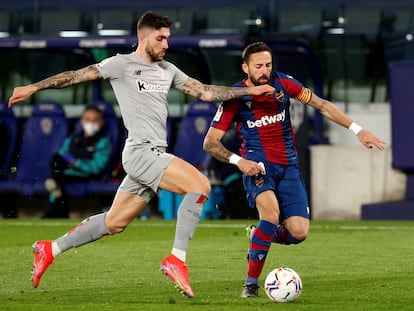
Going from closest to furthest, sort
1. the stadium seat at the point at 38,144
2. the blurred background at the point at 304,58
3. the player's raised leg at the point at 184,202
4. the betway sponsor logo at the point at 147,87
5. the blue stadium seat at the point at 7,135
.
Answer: the player's raised leg at the point at 184,202 → the betway sponsor logo at the point at 147,87 → the blurred background at the point at 304,58 → the stadium seat at the point at 38,144 → the blue stadium seat at the point at 7,135

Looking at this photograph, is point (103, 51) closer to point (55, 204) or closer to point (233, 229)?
point (55, 204)

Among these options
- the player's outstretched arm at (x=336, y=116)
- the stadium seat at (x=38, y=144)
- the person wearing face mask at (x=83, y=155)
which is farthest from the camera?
the stadium seat at (x=38, y=144)

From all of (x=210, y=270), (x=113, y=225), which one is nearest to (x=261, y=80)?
(x=113, y=225)

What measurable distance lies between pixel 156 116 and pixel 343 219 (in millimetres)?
10600

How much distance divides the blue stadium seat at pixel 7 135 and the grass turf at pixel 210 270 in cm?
302

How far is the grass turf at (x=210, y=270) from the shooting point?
896cm

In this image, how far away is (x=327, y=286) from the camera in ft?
32.9

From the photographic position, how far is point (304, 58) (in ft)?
65.0

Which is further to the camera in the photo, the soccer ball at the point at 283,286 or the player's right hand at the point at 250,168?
the player's right hand at the point at 250,168

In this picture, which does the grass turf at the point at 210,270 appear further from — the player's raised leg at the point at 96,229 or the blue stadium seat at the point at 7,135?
the blue stadium seat at the point at 7,135

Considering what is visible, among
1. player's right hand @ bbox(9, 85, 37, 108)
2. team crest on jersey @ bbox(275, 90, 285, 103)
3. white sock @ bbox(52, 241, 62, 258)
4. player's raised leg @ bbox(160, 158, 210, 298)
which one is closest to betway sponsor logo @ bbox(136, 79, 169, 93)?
player's raised leg @ bbox(160, 158, 210, 298)

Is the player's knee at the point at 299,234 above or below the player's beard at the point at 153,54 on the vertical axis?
below

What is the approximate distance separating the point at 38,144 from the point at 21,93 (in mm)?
11769

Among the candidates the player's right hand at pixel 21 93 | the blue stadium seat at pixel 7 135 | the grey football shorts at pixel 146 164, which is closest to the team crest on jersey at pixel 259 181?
the grey football shorts at pixel 146 164
